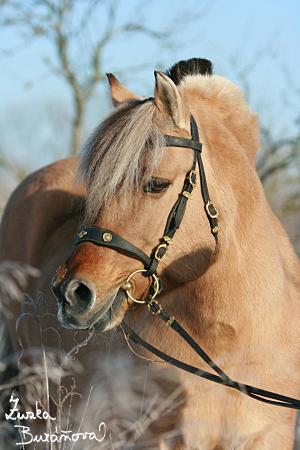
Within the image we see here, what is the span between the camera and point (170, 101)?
12.4 feet

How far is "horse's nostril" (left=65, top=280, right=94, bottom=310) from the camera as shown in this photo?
3.52 meters

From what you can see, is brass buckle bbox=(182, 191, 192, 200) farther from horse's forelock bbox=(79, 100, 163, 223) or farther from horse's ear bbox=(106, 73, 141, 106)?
horse's ear bbox=(106, 73, 141, 106)

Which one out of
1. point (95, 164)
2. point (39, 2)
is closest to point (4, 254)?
point (95, 164)

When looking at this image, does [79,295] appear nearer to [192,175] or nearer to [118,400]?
[192,175]

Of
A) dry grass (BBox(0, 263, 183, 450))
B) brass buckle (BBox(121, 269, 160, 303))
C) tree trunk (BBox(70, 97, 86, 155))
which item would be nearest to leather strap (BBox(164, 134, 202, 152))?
brass buckle (BBox(121, 269, 160, 303))

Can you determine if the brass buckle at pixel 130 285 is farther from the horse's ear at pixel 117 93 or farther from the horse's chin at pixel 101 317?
the horse's ear at pixel 117 93

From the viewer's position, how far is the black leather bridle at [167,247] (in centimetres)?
368

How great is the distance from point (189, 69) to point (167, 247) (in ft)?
3.52

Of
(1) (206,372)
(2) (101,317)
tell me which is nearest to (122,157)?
(2) (101,317)

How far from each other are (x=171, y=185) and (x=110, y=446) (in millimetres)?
1424

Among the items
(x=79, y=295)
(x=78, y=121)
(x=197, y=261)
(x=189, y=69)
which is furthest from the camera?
(x=78, y=121)

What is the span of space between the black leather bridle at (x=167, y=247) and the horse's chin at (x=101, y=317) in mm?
63

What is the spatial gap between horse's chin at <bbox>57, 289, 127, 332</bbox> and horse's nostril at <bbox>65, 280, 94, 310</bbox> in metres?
0.06

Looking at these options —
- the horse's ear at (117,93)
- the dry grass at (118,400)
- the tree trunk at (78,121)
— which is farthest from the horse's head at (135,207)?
the tree trunk at (78,121)
